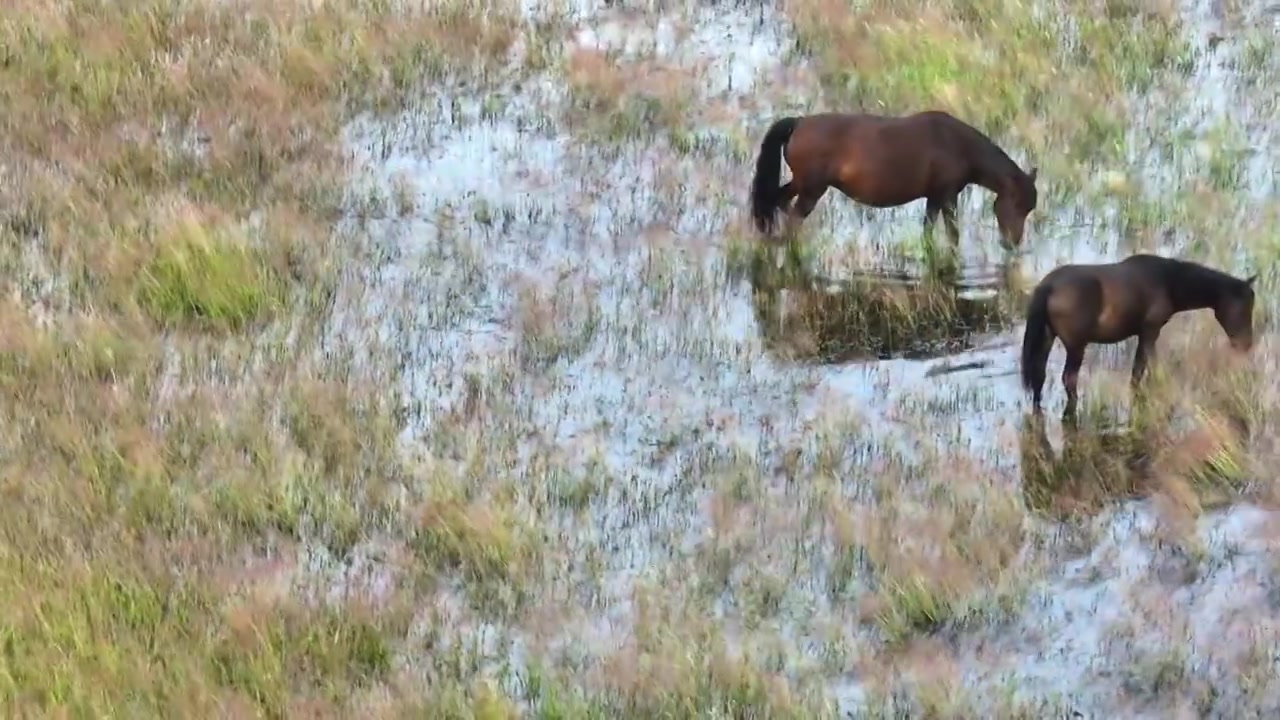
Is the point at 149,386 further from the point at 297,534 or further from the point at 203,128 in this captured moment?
the point at 203,128

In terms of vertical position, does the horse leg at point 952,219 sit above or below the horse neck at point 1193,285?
below

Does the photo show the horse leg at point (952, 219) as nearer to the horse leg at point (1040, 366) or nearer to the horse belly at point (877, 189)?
the horse belly at point (877, 189)

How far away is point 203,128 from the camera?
29.4 ft

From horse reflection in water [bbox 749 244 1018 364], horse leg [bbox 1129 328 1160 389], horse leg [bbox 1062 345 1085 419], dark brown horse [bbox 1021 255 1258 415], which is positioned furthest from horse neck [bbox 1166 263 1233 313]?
horse reflection in water [bbox 749 244 1018 364]

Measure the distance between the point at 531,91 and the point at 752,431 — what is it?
4.39 meters

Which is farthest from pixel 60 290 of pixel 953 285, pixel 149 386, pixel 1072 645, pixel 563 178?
pixel 1072 645

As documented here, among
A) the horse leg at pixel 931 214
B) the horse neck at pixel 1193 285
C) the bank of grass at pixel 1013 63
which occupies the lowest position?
the horse leg at pixel 931 214

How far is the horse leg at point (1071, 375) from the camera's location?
566cm

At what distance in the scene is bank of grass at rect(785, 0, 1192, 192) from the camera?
336 inches

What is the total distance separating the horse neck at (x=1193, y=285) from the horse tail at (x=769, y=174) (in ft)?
6.87

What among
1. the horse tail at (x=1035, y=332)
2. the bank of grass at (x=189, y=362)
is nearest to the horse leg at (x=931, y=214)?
the horse tail at (x=1035, y=332)

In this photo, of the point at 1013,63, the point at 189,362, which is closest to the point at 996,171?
the point at 1013,63

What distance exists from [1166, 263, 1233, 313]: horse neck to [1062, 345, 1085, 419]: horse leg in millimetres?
419

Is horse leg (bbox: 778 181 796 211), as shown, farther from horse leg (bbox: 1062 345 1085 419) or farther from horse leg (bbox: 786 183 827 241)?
horse leg (bbox: 1062 345 1085 419)
